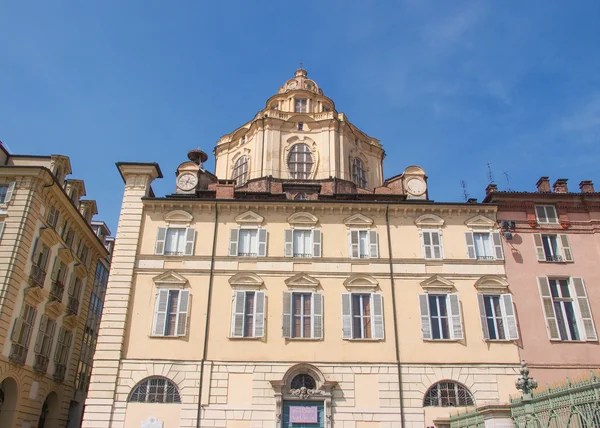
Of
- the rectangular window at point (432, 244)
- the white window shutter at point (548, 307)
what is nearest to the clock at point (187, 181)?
the rectangular window at point (432, 244)

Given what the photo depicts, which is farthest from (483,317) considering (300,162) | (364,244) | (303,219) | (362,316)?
(300,162)

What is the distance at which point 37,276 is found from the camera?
27156 mm

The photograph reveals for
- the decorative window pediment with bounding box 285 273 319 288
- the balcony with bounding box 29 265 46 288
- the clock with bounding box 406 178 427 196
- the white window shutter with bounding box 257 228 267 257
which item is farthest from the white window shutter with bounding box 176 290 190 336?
the clock with bounding box 406 178 427 196

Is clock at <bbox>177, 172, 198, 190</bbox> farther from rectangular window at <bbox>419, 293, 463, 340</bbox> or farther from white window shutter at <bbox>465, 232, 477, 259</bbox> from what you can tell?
white window shutter at <bbox>465, 232, 477, 259</bbox>

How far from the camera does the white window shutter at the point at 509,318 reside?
81.4ft

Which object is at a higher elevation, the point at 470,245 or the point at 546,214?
the point at 546,214

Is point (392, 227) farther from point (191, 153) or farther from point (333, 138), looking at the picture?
point (191, 153)

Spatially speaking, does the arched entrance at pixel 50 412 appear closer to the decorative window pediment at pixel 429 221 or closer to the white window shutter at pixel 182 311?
the white window shutter at pixel 182 311

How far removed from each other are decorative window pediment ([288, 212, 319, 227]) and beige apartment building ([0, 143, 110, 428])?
12994 millimetres

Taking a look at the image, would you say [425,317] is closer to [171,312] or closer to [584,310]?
[584,310]

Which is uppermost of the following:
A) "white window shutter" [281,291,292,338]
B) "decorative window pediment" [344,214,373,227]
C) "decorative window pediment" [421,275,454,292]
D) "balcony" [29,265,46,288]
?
"decorative window pediment" [344,214,373,227]

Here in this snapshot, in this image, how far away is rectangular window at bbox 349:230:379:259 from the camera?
26609 millimetres

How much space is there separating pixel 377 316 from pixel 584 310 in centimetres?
1030

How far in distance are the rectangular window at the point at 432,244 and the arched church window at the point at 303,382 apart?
852 cm
